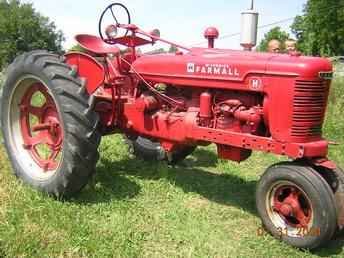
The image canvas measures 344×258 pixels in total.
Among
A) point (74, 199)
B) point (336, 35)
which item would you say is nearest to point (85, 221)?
point (74, 199)

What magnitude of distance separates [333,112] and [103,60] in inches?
210

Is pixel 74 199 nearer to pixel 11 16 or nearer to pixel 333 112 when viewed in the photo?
pixel 333 112

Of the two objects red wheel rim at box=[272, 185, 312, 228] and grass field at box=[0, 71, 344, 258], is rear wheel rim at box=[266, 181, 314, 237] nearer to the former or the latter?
red wheel rim at box=[272, 185, 312, 228]

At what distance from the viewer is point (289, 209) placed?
13.0 ft

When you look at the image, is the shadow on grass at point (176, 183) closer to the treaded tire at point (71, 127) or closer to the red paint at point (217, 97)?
the treaded tire at point (71, 127)

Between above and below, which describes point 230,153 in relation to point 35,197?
above

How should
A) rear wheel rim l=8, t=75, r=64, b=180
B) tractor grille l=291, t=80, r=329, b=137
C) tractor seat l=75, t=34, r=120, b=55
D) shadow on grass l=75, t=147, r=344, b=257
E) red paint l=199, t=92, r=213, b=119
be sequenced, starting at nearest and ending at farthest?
tractor grille l=291, t=80, r=329, b=137 → red paint l=199, t=92, r=213, b=119 → shadow on grass l=75, t=147, r=344, b=257 → rear wheel rim l=8, t=75, r=64, b=180 → tractor seat l=75, t=34, r=120, b=55

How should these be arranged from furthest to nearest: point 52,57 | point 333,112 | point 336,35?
point 336,35 → point 333,112 → point 52,57

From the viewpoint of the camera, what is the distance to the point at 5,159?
5660 millimetres

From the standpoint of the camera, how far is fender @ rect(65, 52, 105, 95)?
16.5 feet

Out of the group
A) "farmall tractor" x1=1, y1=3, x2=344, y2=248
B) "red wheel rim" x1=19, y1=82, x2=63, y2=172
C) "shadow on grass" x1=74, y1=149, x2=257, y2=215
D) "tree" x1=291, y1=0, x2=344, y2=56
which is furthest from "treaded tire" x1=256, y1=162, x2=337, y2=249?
"tree" x1=291, y1=0, x2=344, y2=56

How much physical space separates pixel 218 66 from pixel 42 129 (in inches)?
78.4

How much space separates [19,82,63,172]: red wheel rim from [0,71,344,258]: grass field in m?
0.37

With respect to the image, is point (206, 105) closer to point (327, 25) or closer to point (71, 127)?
point (71, 127)
